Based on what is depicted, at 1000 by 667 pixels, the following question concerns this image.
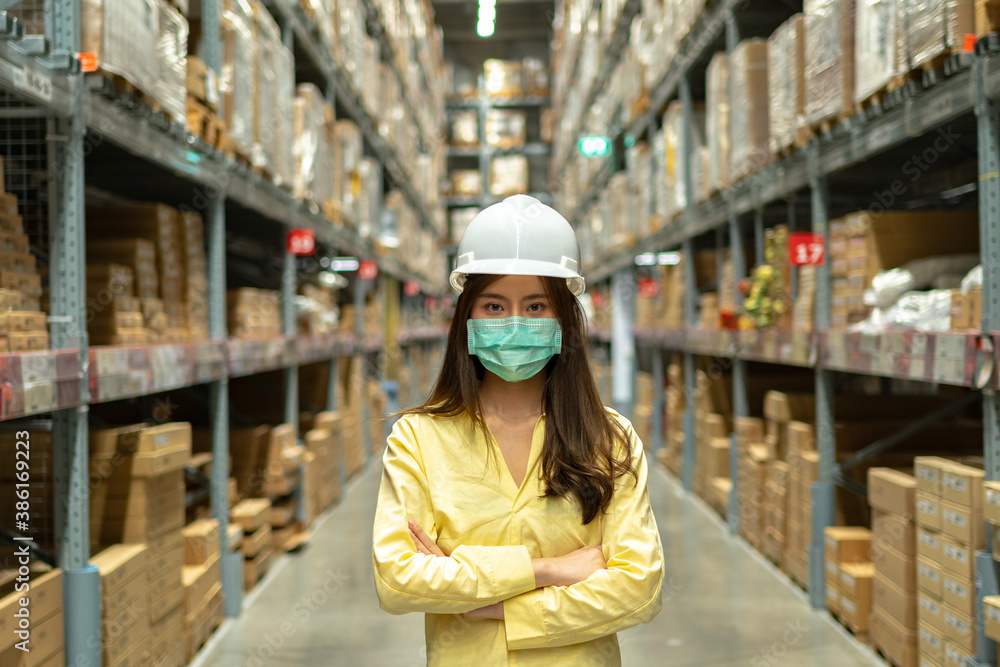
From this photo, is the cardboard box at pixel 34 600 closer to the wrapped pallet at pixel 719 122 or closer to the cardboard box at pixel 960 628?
the cardboard box at pixel 960 628

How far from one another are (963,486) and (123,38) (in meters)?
3.42

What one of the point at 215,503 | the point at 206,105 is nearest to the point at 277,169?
the point at 206,105

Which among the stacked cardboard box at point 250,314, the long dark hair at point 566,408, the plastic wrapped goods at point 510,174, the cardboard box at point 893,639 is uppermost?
the plastic wrapped goods at point 510,174

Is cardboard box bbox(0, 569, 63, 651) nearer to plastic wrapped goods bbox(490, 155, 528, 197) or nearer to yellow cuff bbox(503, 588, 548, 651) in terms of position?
yellow cuff bbox(503, 588, 548, 651)

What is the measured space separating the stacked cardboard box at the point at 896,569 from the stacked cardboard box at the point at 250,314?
3.65 m

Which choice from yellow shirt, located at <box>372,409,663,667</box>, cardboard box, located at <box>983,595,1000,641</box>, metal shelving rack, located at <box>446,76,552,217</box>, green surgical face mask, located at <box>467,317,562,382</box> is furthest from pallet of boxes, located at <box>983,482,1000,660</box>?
metal shelving rack, located at <box>446,76,552,217</box>

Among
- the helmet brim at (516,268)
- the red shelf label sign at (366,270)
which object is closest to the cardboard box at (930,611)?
the helmet brim at (516,268)

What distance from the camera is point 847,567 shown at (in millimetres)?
3840

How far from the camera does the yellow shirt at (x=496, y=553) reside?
60.9 inches

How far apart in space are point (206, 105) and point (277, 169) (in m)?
1.17

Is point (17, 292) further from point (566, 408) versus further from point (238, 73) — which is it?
point (238, 73)

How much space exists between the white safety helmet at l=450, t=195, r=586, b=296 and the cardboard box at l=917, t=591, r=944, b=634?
7.36 feet

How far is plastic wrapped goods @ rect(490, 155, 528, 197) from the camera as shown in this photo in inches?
746

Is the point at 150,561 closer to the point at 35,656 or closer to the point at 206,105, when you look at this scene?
the point at 35,656
